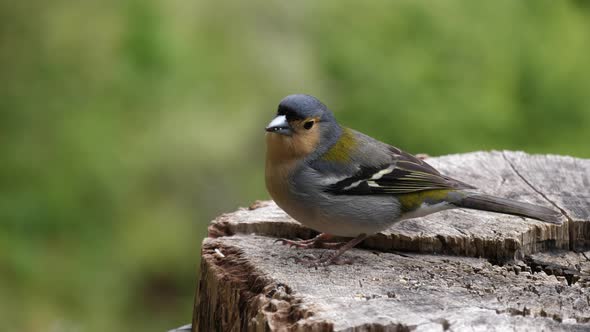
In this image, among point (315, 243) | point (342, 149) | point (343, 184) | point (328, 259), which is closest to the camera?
point (328, 259)

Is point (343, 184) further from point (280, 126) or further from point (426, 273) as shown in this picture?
point (426, 273)

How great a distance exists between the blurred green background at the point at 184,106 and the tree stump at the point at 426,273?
1.51m

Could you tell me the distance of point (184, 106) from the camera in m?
7.27

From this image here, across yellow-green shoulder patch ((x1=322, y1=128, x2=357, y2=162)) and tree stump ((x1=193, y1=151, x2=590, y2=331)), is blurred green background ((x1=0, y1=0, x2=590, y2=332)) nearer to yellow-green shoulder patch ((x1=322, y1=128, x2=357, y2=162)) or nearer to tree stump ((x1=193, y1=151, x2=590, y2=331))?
tree stump ((x1=193, y1=151, x2=590, y2=331))

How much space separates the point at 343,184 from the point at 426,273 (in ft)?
2.41

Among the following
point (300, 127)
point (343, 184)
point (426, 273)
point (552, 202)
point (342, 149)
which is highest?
point (300, 127)

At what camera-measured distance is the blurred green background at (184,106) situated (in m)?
6.84

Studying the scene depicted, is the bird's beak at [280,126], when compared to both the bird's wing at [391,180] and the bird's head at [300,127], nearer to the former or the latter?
the bird's head at [300,127]

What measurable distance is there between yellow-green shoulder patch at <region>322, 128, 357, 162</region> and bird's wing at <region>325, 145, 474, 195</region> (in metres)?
0.11

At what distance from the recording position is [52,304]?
22.6 ft

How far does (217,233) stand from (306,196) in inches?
27.0

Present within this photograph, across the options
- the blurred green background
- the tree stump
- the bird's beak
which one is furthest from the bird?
the blurred green background

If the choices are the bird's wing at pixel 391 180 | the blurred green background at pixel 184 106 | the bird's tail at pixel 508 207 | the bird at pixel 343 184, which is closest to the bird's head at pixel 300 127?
the bird at pixel 343 184

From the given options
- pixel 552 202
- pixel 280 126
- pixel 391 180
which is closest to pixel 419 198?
pixel 391 180
